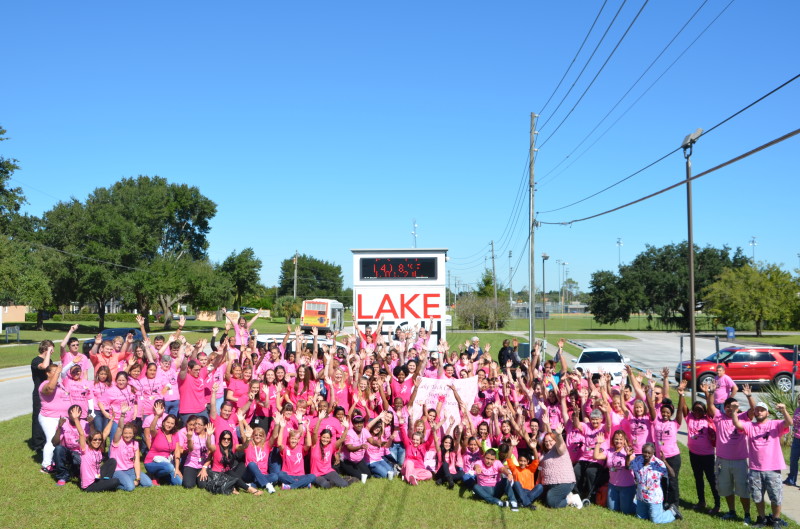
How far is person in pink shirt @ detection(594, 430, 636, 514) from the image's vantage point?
8.68 m

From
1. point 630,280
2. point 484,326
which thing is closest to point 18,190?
point 484,326

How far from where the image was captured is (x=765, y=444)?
803 cm

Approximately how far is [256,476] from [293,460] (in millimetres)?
562

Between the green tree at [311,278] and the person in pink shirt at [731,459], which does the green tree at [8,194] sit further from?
the green tree at [311,278]

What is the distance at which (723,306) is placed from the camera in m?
58.1

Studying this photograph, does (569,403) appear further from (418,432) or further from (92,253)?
(92,253)

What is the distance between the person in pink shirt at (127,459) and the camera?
9211mm

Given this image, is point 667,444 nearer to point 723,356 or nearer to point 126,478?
point 126,478

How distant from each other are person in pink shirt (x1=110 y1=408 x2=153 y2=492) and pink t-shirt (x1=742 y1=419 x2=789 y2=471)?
7.98 metres

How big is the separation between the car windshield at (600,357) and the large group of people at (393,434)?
39.7 feet

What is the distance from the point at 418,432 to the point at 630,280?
71.2 metres

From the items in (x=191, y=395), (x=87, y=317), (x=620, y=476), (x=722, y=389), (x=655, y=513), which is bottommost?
(x=655, y=513)

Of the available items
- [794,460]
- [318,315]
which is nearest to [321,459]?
[794,460]

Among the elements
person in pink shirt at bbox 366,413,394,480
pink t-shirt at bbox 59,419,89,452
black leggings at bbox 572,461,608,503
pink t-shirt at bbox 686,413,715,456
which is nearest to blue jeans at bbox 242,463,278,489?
person in pink shirt at bbox 366,413,394,480
